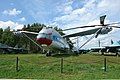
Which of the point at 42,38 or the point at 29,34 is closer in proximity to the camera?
the point at 42,38

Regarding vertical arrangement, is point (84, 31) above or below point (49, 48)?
above

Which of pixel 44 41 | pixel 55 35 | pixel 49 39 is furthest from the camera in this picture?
pixel 55 35

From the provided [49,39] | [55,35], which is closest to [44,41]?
[49,39]

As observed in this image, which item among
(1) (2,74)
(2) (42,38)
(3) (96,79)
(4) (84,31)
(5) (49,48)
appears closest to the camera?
(3) (96,79)

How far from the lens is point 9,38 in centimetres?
9888

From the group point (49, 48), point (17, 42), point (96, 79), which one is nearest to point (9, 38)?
point (17, 42)

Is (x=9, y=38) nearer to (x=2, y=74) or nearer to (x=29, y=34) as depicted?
(x=29, y=34)

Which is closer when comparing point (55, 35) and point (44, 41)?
point (44, 41)

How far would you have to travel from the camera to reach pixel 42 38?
35.8 m

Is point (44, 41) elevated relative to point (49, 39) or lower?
lower

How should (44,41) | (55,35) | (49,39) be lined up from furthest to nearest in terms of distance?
(55,35) < (49,39) < (44,41)

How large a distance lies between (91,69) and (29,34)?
79.2ft

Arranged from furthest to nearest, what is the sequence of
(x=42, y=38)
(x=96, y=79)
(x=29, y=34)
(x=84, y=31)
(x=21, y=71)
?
(x=29, y=34)
(x=84, y=31)
(x=42, y=38)
(x=21, y=71)
(x=96, y=79)

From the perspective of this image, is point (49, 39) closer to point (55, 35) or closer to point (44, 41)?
point (44, 41)
